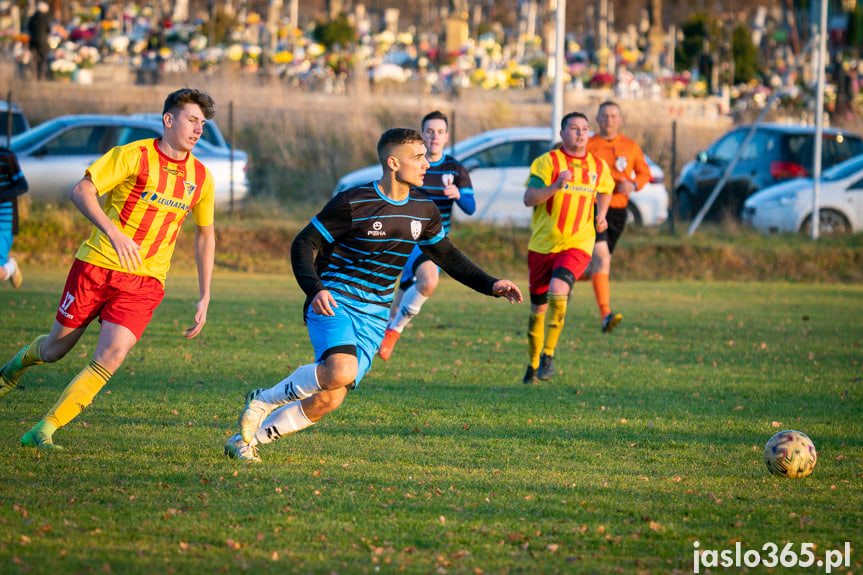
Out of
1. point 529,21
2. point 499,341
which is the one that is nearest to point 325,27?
point 529,21

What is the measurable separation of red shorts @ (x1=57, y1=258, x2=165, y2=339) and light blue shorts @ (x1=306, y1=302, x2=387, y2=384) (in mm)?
1007

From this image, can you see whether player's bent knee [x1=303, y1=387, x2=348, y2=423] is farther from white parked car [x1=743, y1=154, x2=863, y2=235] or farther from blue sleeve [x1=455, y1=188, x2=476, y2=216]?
white parked car [x1=743, y1=154, x2=863, y2=235]

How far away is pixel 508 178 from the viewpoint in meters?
18.7

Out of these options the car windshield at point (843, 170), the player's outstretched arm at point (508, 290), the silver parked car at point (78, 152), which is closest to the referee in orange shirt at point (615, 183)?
the player's outstretched arm at point (508, 290)

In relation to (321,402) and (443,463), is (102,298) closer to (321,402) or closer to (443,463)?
(321,402)

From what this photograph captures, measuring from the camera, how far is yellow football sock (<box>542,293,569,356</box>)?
8.62 m

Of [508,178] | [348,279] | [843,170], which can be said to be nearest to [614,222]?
[348,279]

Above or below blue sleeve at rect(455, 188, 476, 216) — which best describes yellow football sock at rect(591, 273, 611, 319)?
below

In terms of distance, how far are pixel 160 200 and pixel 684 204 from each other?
1736cm

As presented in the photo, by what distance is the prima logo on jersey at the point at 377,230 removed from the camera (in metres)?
5.58

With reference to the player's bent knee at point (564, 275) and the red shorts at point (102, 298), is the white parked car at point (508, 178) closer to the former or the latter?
the player's bent knee at point (564, 275)

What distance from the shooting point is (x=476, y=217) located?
1895 cm

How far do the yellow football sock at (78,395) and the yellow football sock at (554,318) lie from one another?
412 cm

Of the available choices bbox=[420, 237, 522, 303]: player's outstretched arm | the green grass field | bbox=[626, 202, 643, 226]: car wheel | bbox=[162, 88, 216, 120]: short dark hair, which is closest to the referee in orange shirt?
the green grass field
